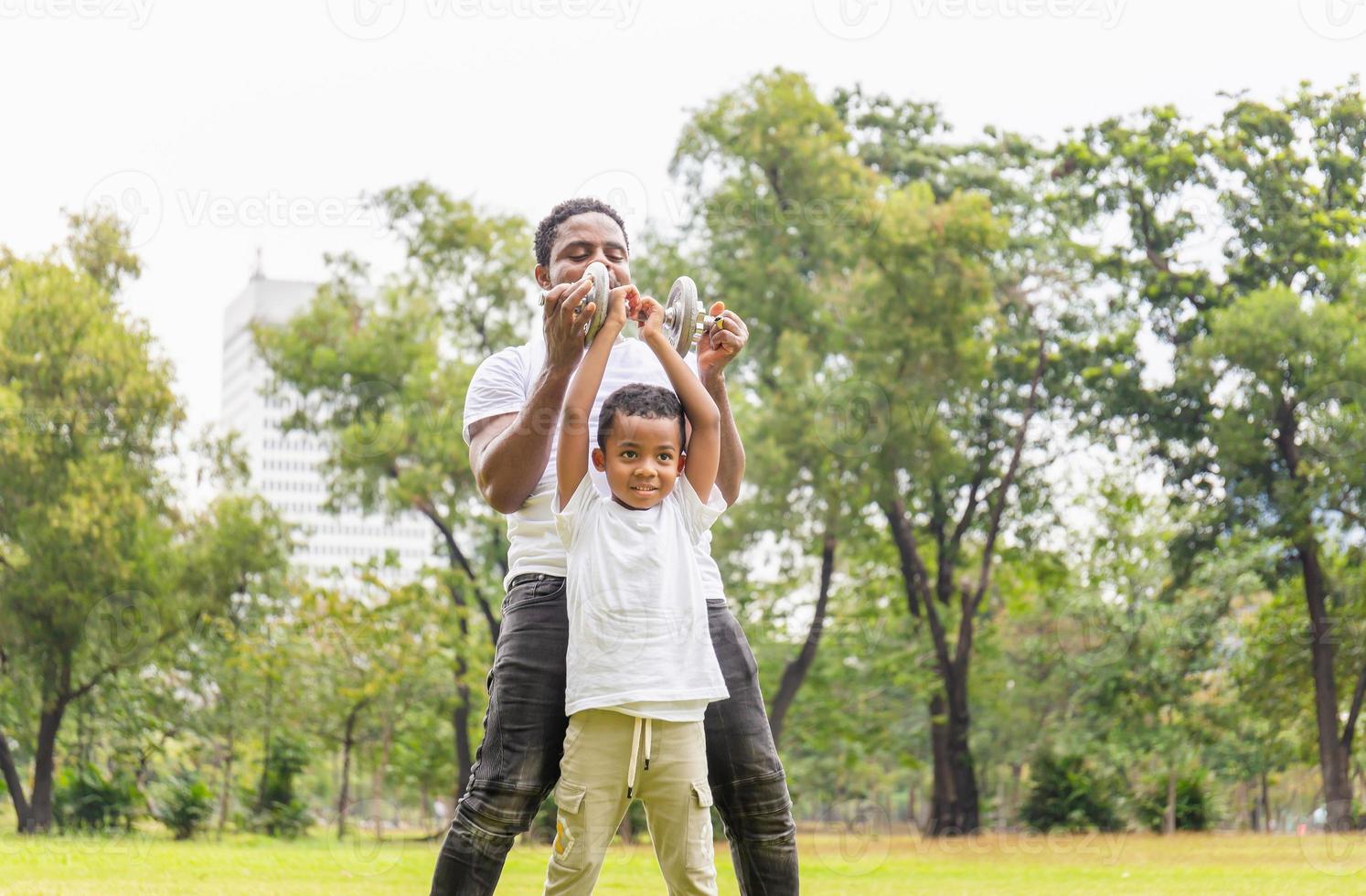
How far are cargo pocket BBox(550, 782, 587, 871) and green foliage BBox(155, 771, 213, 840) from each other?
16.4 meters

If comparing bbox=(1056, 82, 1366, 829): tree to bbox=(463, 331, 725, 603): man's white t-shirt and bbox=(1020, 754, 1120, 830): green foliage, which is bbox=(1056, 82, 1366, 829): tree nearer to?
bbox=(1020, 754, 1120, 830): green foliage

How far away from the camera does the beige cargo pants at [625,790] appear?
305 cm

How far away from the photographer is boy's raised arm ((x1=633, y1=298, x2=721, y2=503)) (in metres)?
3.14

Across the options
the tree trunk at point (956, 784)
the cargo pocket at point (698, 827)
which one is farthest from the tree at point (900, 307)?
the cargo pocket at point (698, 827)

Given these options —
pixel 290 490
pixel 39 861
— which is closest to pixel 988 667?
pixel 39 861

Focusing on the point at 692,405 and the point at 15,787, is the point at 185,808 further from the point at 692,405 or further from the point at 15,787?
the point at 692,405

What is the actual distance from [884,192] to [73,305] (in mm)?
10885

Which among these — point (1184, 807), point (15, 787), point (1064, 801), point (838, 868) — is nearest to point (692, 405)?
point (838, 868)

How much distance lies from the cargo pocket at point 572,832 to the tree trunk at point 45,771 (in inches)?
669

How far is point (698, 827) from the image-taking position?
3105mm

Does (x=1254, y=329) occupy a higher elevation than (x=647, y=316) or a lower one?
higher

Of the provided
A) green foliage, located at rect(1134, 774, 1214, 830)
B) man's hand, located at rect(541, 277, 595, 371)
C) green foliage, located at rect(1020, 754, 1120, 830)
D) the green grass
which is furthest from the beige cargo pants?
green foliage, located at rect(1134, 774, 1214, 830)

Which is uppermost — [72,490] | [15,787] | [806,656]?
[72,490]

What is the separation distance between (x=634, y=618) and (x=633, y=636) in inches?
1.6
